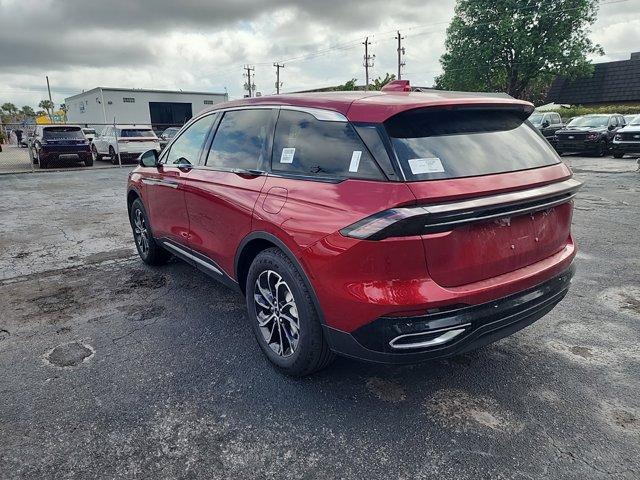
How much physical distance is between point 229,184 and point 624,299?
3.60 meters

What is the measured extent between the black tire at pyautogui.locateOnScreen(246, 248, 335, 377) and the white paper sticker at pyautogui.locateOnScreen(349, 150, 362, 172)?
0.66 meters

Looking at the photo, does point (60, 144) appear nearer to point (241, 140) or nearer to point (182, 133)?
point (182, 133)

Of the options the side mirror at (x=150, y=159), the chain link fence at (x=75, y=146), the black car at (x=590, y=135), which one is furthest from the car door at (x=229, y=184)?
the black car at (x=590, y=135)

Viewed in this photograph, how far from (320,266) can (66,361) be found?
2.08 m

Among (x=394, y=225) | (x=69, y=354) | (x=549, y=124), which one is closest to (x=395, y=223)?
(x=394, y=225)

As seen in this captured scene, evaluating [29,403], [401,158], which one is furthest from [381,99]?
[29,403]

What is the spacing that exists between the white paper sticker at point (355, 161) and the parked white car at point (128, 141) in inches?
674

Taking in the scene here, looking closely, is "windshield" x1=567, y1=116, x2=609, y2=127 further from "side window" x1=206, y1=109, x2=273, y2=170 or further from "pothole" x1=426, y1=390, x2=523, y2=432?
"pothole" x1=426, y1=390, x2=523, y2=432

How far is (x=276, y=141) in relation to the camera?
3.03 m

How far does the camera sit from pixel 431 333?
2232mm

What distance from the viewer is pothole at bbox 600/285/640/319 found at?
150 inches

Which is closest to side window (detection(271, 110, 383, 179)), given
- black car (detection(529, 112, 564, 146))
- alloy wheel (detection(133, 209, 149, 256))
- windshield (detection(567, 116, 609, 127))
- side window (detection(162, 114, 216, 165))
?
side window (detection(162, 114, 216, 165))

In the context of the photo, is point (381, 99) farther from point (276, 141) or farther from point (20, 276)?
point (20, 276)

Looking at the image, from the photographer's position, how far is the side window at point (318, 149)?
2.39m
